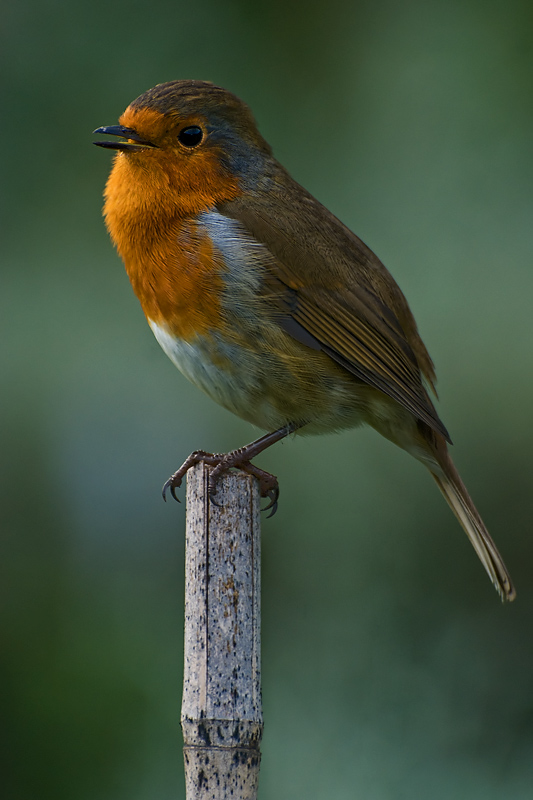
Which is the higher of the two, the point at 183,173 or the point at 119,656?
the point at 183,173

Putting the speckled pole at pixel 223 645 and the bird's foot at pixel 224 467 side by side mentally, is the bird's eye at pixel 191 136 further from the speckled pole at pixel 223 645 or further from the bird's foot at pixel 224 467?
the speckled pole at pixel 223 645

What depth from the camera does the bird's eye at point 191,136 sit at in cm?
307

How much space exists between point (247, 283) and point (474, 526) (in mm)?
1137

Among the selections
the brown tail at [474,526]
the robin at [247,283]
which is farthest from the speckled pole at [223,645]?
the brown tail at [474,526]

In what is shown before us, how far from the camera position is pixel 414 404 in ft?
10.1

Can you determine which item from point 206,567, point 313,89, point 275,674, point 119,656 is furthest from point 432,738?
point 313,89

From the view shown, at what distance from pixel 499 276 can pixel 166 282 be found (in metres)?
1.92

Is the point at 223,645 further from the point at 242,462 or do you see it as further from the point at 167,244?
the point at 167,244

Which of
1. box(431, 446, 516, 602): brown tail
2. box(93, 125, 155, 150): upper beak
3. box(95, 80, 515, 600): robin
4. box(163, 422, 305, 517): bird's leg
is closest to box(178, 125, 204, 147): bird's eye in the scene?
box(95, 80, 515, 600): robin

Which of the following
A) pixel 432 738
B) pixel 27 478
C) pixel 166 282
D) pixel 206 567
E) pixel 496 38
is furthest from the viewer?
pixel 496 38

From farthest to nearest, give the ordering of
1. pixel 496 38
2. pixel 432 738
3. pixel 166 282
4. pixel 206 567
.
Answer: pixel 496 38
pixel 432 738
pixel 166 282
pixel 206 567

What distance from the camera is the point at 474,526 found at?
3.30 m

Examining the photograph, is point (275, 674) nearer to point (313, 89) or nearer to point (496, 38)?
point (313, 89)

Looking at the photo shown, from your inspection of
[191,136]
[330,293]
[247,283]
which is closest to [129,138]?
[191,136]
